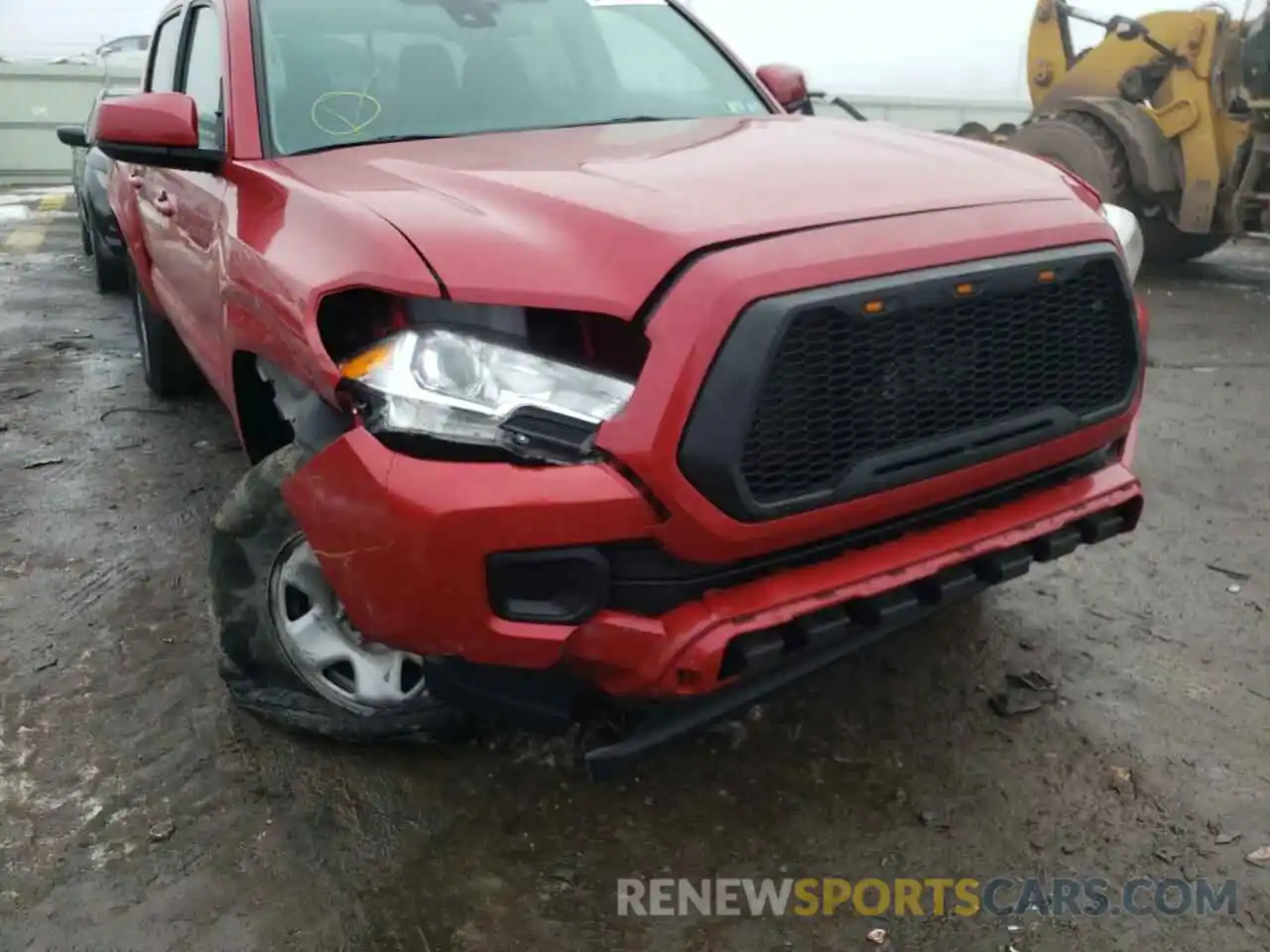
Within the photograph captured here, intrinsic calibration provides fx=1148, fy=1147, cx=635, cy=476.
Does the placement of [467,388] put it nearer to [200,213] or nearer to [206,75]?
[200,213]

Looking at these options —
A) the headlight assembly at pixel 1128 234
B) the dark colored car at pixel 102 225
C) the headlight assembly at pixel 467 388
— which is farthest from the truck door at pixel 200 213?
the dark colored car at pixel 102 225

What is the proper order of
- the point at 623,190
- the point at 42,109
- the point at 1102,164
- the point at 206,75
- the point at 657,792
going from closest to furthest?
the point at 623,190 → the point at 657,792 → the point at 206,75 → the point at 1102,164 → the point at 42,109

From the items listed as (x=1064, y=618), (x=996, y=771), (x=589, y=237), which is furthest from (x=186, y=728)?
(x=1064, y=618)

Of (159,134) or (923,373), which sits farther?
(159,134)

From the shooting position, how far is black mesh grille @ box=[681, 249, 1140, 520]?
1938mm

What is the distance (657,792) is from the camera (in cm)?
261

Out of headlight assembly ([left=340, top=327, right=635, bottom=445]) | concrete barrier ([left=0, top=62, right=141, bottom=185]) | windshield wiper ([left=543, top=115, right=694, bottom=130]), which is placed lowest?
concrete barrier ([left=0, top=62, right=141, bottom=185])

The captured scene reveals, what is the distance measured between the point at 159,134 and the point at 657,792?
6.68 ft

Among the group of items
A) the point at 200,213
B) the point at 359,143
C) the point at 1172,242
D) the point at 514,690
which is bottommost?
the point at 1172,242

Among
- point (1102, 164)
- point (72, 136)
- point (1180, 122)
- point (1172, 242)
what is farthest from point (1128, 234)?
point (1172, 242)

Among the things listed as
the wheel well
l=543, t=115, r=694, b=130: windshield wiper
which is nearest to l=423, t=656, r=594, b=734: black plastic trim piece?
the wheel well

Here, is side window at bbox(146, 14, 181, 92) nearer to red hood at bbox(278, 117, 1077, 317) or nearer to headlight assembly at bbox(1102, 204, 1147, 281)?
red hood at bbox(278, 117, 1077, 317)

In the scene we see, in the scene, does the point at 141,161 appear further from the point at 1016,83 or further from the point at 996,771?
the point at 1016,83

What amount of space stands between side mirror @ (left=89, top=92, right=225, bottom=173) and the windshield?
0.63 ft
